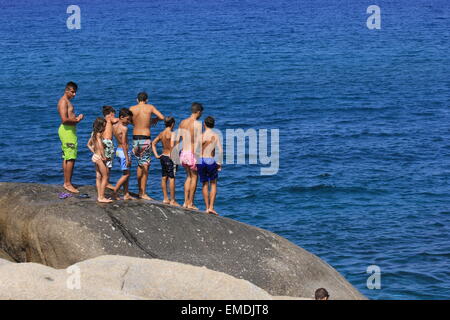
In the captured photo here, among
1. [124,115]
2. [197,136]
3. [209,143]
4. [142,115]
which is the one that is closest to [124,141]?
[124,115]

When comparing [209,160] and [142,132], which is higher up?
[142,132]

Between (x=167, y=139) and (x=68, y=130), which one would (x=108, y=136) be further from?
(x=167, y=139)

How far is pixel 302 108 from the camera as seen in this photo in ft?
153

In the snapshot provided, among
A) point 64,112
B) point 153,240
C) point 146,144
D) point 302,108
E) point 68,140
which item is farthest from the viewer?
point 302,108

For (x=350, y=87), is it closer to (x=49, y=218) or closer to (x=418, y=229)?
(x=418, y=229)

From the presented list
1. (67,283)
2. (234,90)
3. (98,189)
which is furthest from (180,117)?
(67,283)

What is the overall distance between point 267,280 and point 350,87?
130 ft

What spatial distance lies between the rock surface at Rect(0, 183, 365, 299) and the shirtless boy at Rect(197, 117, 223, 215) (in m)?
0.81

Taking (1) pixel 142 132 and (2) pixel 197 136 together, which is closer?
(2) pixel 197 136

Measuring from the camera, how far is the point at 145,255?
15.4 m

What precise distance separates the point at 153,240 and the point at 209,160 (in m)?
2.62

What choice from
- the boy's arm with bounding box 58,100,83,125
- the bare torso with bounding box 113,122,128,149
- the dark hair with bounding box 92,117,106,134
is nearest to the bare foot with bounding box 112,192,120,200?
the bare torso with bounding box 113,122,128,149

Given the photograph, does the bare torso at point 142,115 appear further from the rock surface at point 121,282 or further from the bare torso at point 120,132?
the rock surface at point 121,282

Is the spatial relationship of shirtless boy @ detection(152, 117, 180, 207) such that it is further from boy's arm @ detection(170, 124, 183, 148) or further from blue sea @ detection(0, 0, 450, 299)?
blue sea @ detection(0, 0, 450, 299)
